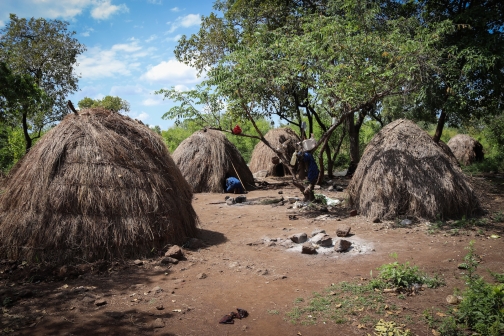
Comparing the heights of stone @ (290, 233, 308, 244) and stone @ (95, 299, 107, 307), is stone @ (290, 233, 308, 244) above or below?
above

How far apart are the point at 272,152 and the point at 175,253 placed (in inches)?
488

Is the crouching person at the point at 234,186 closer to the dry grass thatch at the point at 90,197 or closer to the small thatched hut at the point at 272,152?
the small thatched hut at the point at 272,152

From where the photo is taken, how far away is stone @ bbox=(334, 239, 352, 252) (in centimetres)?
606

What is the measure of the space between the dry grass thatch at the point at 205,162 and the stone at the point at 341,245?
728cm

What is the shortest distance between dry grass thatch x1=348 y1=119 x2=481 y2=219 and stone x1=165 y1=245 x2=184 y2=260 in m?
4.09

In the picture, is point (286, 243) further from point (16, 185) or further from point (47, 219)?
point (16, 185)

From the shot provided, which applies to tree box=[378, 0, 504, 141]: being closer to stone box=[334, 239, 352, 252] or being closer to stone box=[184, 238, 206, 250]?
stone box=[334, 239, 352, 252]

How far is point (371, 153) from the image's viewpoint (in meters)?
8.34

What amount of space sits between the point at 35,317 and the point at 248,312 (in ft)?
7.38

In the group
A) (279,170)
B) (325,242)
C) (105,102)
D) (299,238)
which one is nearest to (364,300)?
(325,242)

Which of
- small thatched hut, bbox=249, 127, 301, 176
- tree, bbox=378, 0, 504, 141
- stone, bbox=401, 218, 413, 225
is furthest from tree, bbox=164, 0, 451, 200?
small thatched hut, bbox=249, 127, 301, 176

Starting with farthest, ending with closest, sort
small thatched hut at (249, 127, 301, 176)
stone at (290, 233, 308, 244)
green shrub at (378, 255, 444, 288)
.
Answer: small thatched hut at (249, 127, 301, 176) < stone at (290, 233, 308, 244) < green shrub at (378, 255, 444, 288)

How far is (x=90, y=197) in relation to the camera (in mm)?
5484

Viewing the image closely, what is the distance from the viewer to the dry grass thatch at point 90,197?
17.5 feet
